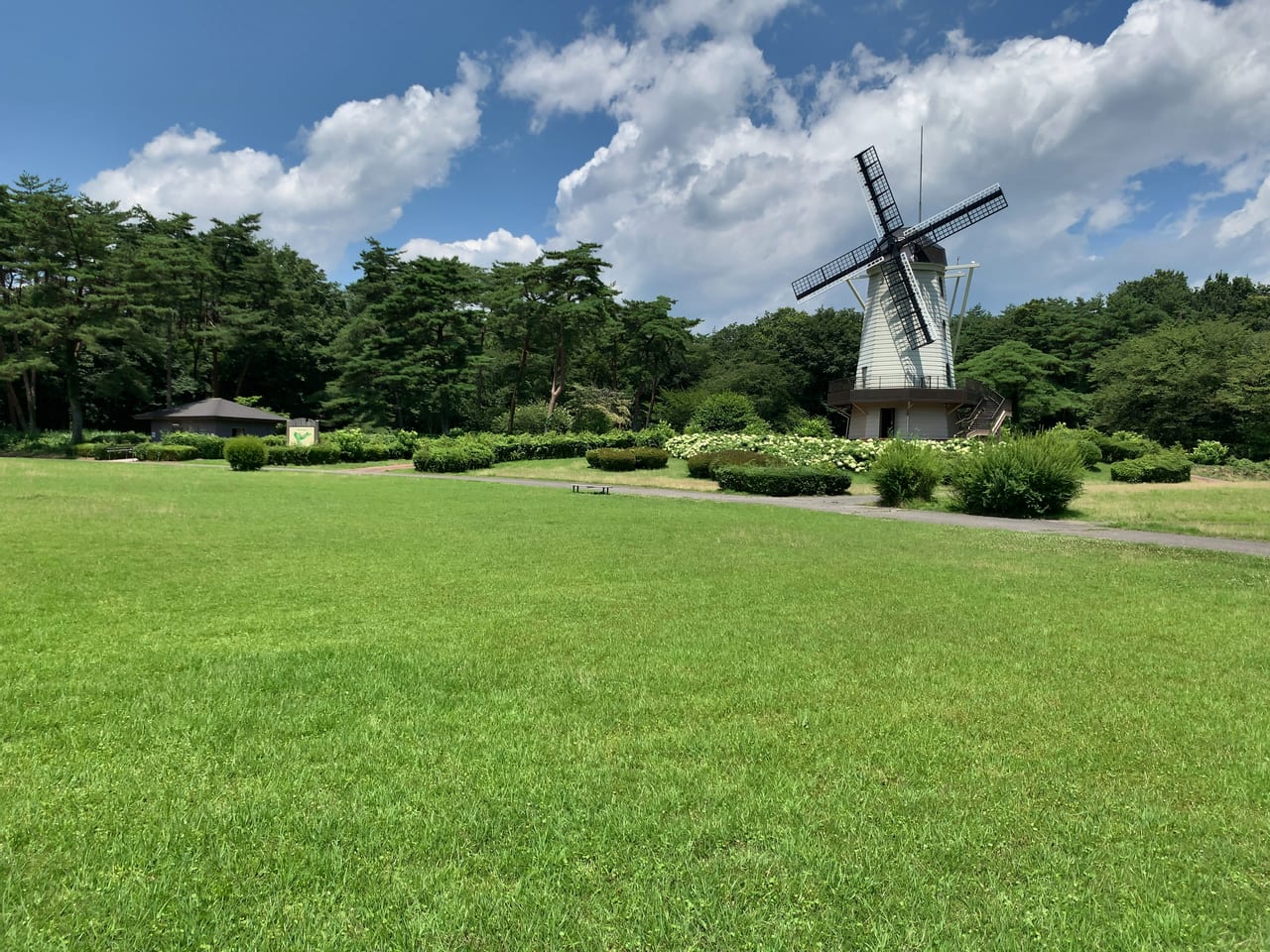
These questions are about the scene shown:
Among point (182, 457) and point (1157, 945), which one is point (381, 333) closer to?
point (182, 457)

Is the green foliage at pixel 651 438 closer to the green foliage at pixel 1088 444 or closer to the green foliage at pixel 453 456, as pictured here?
the green foliage at pixel 453 456

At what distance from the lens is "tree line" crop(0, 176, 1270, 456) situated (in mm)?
38562

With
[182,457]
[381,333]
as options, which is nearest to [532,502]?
[182,457]

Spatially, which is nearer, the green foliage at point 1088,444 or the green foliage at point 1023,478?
the green foliage at point 1023,478

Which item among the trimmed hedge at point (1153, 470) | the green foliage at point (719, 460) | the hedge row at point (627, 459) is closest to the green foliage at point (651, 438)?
the hedge row at point (627, 459)

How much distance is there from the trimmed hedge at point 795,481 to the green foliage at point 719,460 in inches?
114

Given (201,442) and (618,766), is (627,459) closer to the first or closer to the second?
(201,442)

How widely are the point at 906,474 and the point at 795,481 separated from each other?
3.86 meters

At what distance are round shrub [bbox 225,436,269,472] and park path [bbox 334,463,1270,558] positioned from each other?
10.6 metres

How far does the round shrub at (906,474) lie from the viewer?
18.4 m

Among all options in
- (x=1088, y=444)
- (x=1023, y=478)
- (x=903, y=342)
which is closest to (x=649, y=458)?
(x=903, y=342)

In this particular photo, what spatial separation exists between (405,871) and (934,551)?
10268 millimetres

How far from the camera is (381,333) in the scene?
146 ft

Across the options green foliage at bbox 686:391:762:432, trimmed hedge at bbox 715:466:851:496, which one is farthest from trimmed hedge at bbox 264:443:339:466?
trimmed hedge at bbox 715:466:851:496
